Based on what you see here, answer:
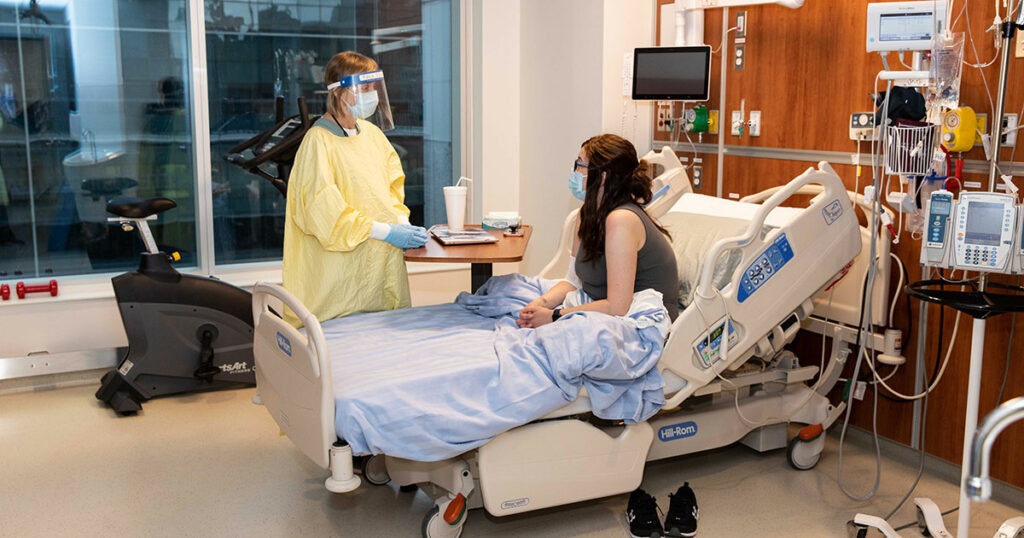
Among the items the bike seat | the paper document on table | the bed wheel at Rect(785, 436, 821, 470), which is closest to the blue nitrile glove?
the paper document on table

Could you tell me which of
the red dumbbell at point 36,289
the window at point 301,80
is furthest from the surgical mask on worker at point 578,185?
the red dumbbell at point 36,289

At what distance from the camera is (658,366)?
3.11 m

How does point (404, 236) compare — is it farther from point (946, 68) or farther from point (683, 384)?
point (946, 68)

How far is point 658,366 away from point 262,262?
10.3ft

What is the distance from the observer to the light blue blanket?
275 centimetres

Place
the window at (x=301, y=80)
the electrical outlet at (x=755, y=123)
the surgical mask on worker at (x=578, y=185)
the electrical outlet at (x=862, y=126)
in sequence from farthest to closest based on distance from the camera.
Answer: the window at (x=301, y=80), the electrical outlet at (x=755, y=123), the electrical outlet at (x=862, y=126), the surgical mask on worker at (x=578, y=185)

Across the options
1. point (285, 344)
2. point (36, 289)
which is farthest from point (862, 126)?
point (36, 289)

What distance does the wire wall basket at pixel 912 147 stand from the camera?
3139 mm

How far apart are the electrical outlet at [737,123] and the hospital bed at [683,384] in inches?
31.4

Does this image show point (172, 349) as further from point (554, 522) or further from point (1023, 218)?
point (1023, 218)

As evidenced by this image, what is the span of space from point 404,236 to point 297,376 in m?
0.83

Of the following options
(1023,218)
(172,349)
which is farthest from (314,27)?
(1023,218)

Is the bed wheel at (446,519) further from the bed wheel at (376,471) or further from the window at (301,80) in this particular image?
A: the window at (301,80)

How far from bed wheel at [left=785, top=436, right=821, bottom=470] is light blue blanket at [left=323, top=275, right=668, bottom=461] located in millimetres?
874
